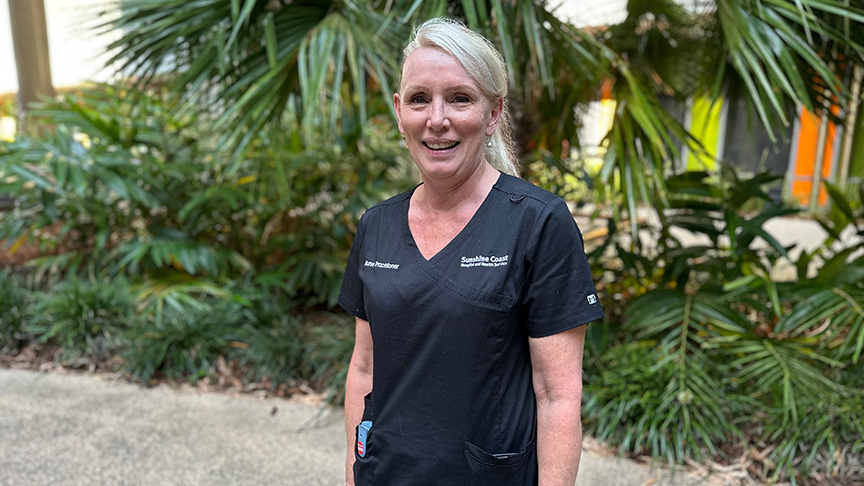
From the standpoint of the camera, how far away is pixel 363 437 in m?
1.57

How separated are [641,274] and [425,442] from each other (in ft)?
11.3

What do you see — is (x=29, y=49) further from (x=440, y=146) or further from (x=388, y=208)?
(x=440, y=146)

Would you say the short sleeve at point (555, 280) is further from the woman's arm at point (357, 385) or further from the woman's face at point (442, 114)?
the woman's arm at point (357, 385)

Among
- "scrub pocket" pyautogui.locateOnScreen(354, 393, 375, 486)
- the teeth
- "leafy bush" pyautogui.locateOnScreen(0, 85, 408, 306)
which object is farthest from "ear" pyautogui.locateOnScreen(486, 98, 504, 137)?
"leafy bush" pyautogui.locateOnScreen(0, 85, 408, 306)

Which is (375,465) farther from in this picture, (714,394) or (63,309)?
(63,309)

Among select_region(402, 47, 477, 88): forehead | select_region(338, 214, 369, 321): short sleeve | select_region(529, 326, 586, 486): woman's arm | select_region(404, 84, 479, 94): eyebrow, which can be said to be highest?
select_region(402, 47, 477, 88): forehead

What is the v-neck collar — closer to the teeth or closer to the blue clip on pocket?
the teeth

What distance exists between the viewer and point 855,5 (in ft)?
11.6

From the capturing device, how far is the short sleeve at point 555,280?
1.33 m

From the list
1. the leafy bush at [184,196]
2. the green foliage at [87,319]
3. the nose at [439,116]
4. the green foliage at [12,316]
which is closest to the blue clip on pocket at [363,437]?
the nose at [439,116]

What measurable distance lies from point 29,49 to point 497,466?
25.8 feet

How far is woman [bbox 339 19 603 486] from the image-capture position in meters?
1.34

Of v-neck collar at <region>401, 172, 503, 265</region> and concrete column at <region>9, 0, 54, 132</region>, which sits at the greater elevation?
concrete column at <region>9, 0, 54, 132</region>

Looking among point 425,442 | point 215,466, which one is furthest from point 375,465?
point 215,466
